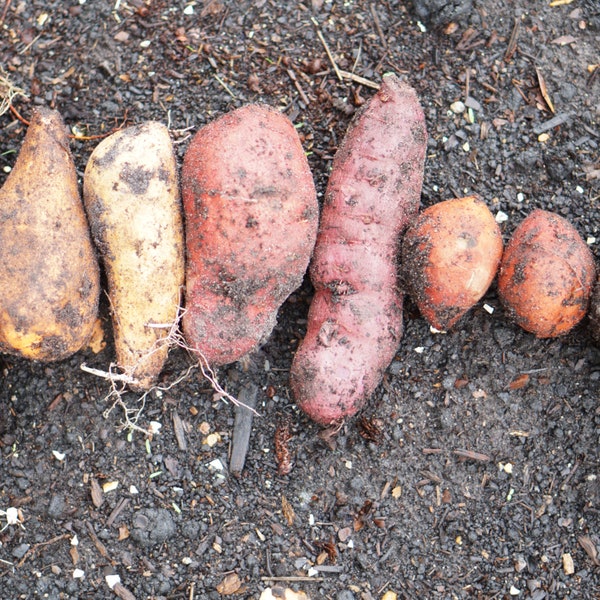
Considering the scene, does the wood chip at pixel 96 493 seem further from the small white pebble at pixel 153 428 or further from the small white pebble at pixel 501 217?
the small white pebble at pixel 501 217

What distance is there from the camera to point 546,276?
1.86 m

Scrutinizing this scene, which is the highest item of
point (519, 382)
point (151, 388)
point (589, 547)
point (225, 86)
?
point (225, 86)

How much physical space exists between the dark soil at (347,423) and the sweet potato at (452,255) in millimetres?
215

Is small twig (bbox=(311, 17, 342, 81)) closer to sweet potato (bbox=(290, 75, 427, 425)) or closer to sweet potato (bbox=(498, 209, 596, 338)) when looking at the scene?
sweet potato (bbox=(290, 75, 427, 425))

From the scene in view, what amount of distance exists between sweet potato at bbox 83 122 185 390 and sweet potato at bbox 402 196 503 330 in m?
0.59

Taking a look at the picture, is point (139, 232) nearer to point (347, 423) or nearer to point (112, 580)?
point (347, 423)

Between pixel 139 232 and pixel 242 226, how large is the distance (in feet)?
0.85

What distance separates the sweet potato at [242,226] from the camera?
71.1 inches

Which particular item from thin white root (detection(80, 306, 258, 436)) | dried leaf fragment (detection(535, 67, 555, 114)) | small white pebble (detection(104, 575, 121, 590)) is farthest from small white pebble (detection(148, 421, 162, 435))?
dried leaf fragment (detection(535, 67, 555, 114))

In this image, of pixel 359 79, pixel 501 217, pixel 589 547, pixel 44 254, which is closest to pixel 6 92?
pixel 44 254

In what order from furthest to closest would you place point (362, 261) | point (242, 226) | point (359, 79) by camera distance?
1. point (359, 79)
2. point (362, 261)
3. point (242, 226)

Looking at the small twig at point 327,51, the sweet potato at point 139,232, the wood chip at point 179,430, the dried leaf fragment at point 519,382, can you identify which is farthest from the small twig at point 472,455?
the small twig at point 327,51

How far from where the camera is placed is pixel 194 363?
6.59 feet

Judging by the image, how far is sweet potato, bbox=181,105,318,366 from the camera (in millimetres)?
1807
